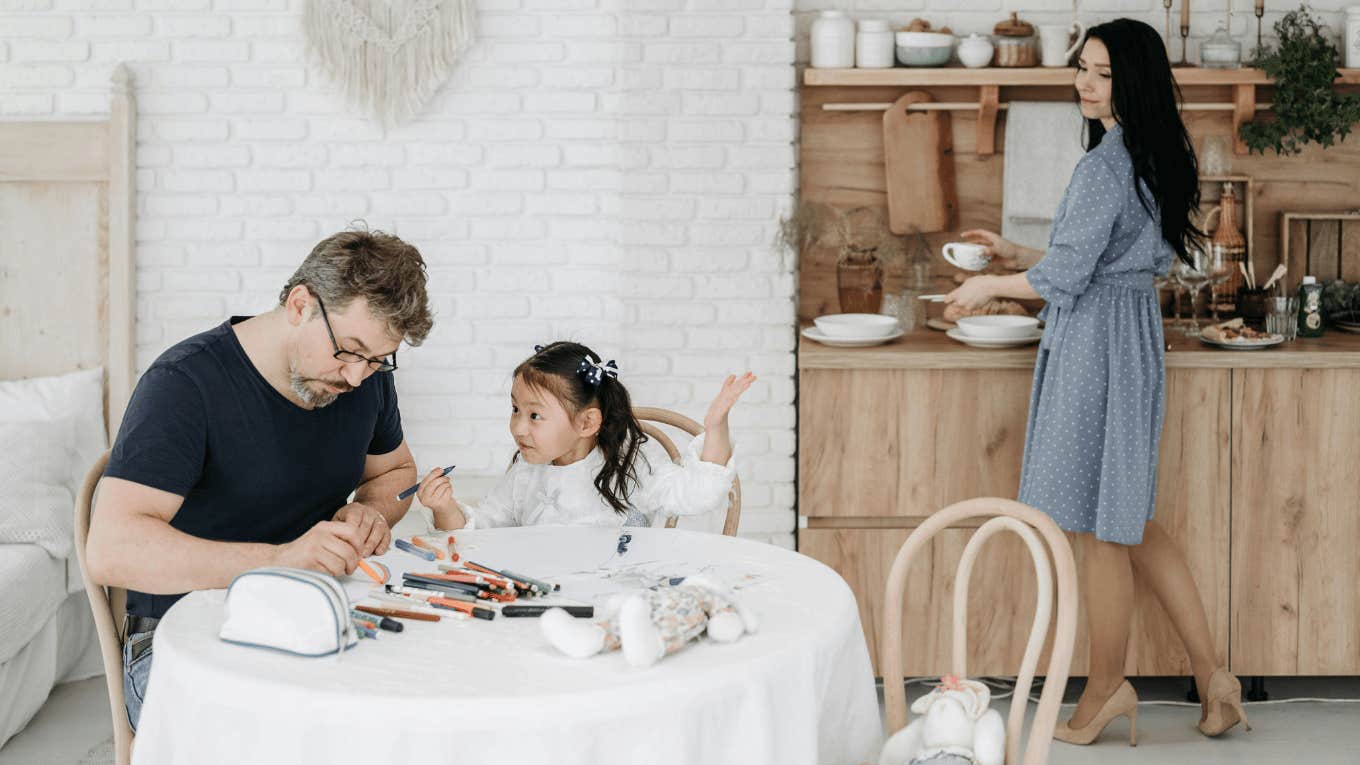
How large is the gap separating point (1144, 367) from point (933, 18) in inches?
48.1

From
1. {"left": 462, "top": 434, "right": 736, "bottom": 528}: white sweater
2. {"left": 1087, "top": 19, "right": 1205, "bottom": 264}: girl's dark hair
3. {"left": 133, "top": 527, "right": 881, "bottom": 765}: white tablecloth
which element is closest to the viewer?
{"left": 133, "top": 527, "right": 881, "bottom": 765}: white tablecloth

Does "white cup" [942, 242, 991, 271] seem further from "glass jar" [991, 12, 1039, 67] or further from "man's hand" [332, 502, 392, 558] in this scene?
"man's hand" [332, 502, 392, 558]

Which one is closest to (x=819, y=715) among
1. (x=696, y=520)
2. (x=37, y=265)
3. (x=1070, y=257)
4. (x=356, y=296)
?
(x=356, y=296)

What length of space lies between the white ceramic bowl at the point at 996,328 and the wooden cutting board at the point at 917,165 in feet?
1.45

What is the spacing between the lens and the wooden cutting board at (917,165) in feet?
12.2

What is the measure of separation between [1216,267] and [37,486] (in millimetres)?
2948

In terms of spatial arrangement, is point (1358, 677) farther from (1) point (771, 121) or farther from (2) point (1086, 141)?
(1) point (771, 121)

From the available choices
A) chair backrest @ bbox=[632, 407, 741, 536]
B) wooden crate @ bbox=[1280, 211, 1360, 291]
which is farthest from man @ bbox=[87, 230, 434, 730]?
wooden crate @ bbox=[1280, 211, 1360, 291]

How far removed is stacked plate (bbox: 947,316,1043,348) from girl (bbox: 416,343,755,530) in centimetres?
104

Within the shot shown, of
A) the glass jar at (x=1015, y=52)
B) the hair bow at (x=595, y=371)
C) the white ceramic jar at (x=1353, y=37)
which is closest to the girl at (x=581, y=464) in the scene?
the hair bow at (x=595, y=371)

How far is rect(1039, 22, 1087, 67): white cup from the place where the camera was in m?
3.61

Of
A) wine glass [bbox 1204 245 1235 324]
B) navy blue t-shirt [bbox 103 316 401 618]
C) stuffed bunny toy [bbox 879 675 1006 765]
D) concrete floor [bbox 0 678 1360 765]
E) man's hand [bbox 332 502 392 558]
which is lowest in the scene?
Answer: concrete floor [bbox 0 678 1360 765]

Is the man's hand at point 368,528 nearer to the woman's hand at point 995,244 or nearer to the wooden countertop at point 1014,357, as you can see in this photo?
the wooden countertop at point 1014,357

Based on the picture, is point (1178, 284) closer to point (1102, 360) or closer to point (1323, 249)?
point (1323, 249)
